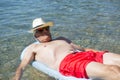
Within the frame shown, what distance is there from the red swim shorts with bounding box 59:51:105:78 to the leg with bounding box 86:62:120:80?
12cm

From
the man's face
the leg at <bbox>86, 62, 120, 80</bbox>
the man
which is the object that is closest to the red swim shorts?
the man

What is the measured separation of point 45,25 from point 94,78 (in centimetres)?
164

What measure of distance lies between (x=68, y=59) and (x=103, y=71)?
2.84ft

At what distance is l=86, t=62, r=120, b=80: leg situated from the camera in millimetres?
5051

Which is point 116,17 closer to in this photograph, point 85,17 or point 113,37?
point 85,17

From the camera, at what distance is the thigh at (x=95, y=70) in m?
5.23

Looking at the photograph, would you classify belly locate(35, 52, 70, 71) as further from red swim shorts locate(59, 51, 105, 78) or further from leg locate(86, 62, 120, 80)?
leg locate(86, 62, 120, 80)

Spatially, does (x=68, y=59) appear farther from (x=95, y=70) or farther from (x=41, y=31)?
(x=41, y=31)

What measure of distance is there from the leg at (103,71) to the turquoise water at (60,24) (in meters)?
1.47

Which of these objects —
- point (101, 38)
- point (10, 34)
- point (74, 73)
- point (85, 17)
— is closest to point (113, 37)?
point (101, 38)

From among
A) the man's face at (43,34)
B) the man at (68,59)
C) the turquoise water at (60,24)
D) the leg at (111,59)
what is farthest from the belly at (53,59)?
the leg at (111,59)

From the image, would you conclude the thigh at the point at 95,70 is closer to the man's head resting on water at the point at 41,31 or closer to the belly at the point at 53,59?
the belly at the point at 53,59

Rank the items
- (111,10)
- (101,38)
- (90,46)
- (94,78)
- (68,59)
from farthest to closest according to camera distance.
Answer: (111,10), (101,38), (90,46), (68,59), (94,78)

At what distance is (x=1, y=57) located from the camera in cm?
762
